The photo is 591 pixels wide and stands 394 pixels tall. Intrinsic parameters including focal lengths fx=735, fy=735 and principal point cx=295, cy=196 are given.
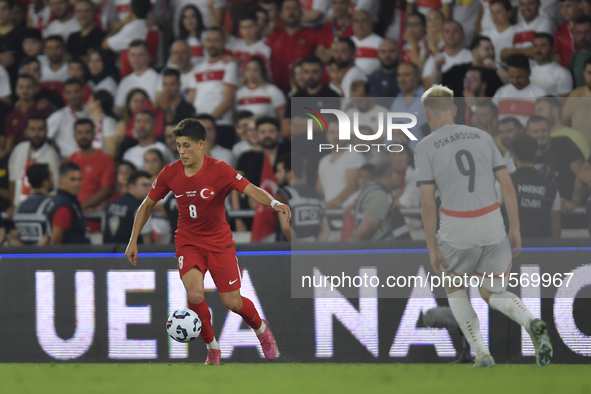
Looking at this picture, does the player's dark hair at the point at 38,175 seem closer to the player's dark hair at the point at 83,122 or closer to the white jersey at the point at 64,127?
the player's dark hair at the point at 83,122

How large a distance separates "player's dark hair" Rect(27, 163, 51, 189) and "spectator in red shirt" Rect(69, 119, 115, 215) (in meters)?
0.55

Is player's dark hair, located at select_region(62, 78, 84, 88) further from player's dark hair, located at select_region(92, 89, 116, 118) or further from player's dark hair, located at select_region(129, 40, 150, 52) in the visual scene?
player's dark hair, located at select_region(129, 40, 150, 52)

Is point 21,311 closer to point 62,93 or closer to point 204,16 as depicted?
point 62,93

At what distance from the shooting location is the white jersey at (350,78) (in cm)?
841

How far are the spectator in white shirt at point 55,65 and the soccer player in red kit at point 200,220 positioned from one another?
494 cm

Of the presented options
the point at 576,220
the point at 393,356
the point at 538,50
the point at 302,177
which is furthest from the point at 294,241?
the point at 538,50

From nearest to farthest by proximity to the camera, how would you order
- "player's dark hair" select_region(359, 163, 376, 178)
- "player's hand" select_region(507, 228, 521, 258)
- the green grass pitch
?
the green grass pitch
"player's hand" select_region(507, 228, 521, 258)
"player's dark hair" select_region(359, 163, 376, 178)

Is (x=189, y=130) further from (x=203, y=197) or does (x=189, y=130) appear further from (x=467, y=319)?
(x=467, y=319)

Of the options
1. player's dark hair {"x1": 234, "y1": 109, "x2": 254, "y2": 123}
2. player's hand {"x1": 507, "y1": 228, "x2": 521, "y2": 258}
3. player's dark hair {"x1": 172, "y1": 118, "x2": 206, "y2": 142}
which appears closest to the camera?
player's dark hair {"x1": 172, "y1": 118, "x2": 206, "y2": 142}

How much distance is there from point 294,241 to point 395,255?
36.5 inches

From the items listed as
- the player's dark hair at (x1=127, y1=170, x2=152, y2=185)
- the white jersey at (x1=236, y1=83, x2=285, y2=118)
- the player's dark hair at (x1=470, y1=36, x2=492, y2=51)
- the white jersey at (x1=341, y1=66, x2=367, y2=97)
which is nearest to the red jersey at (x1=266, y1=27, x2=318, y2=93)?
the white jersey at (x1=236, y1=83, x2=285, y2=118)

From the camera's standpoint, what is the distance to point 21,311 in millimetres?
6895

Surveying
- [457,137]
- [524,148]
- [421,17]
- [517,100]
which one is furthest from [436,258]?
[421,17]

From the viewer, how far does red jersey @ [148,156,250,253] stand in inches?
217
